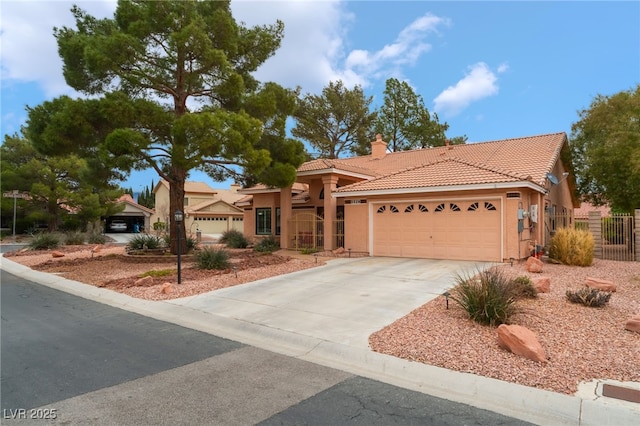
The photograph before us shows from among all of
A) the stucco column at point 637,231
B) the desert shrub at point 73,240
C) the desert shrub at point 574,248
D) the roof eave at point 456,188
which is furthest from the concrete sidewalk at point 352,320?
the desert shrub at point 73,240

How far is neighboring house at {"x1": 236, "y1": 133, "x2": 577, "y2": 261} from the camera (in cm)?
1451

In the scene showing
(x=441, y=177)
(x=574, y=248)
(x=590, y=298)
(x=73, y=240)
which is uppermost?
(x=441, y=177)

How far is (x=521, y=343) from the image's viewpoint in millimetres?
5352

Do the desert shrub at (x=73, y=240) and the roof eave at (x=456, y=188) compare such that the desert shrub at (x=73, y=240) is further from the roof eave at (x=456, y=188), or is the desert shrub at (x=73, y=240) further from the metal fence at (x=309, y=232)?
the roof eave at (x=456, y=188)

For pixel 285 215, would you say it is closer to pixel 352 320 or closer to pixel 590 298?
pixel 352 320

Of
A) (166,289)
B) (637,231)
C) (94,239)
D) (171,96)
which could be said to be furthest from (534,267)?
(94,239)

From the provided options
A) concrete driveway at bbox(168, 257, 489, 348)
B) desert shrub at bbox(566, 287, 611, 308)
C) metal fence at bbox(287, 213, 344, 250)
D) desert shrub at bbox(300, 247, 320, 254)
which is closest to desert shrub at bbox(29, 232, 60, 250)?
metal fence at bbox(287, 213, 344, 250)

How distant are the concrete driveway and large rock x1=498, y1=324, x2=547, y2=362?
6.40 ft

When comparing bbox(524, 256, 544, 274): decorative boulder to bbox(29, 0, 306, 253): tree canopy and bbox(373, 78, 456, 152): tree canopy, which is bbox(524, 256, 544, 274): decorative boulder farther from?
bbox(373, 78, 456, 152): tree canopy

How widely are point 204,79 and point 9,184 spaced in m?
26.6

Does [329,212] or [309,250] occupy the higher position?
[329,212]

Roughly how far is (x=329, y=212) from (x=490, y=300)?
13056 millimetres

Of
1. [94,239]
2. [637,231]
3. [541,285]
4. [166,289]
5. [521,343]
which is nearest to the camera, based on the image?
[521,343]

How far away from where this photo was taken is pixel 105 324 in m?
7.77
